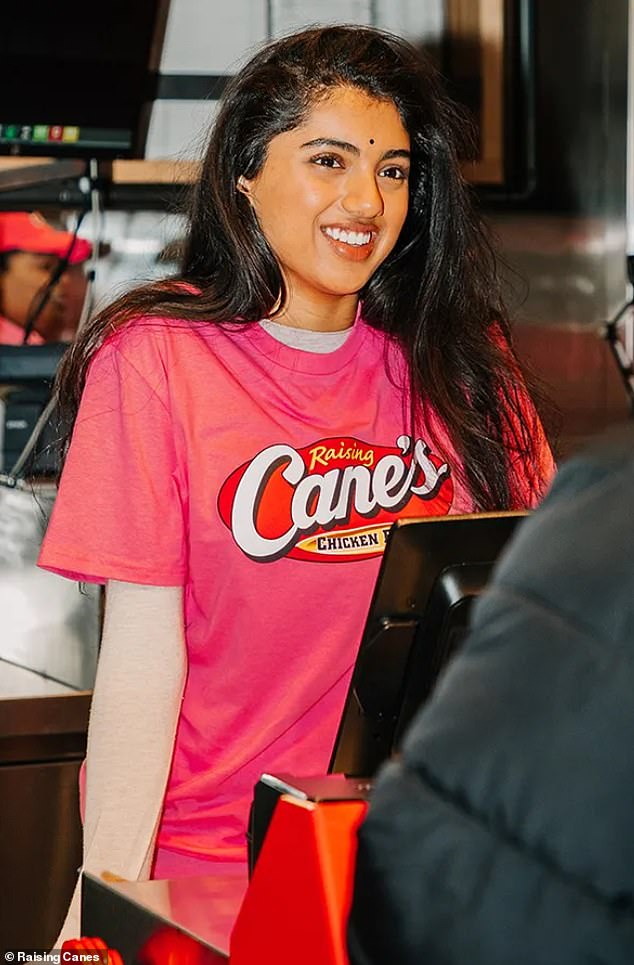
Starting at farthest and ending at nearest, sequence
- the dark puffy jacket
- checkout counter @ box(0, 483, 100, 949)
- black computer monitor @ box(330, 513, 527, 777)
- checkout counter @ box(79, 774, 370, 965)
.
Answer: checkout counter @ box(0, 483, 100, 949) < black computer monitor @ box(330, 513, 527, 777) < checkout counter @ box(79, 774, 370, 965) < the dark puffy jacket

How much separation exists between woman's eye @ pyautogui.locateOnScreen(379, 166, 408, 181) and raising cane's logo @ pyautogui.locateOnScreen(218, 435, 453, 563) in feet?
0.89

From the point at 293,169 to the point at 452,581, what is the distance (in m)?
0.70

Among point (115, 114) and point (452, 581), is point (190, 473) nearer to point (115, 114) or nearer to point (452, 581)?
point (452, 581)

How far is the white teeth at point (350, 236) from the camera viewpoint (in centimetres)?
145

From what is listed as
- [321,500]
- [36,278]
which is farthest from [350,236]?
[36,278]

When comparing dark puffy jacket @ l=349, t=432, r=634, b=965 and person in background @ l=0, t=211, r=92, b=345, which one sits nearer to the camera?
dark puffy jacket @ l=349, t=432, r=634, b=965

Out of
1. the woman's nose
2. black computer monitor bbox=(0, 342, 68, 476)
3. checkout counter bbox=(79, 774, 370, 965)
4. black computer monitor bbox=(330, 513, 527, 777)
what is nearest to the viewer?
checkout counter bbox=(79, 774, 370, 965)

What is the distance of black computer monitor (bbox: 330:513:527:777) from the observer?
0.87 metres

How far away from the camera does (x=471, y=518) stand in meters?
0.90

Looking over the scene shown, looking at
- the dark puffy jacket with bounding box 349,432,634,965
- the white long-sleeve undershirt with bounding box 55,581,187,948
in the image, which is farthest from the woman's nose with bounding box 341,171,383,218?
the dark puffy jacket with bounding box 349,432,634,965

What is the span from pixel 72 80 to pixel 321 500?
1.68 metres

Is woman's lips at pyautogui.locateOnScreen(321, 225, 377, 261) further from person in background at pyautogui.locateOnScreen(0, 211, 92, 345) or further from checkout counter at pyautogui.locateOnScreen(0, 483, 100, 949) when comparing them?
person in background at pyautogui.locateOnScreen(0, 211, 92, 345)

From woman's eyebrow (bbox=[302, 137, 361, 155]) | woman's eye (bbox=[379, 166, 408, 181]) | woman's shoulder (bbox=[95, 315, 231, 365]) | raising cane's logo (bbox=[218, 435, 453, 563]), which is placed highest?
woman's eyebrow (bbox=[302, 137, 361, 155])

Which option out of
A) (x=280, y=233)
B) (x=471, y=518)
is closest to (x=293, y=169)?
(x=280, y=233)
